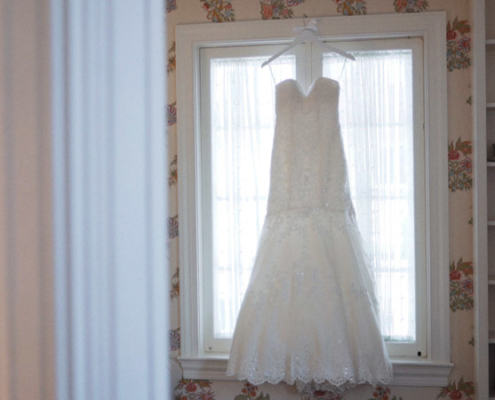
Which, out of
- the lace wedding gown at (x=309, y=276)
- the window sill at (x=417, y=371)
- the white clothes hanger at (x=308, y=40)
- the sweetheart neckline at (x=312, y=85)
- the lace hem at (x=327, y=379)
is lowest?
the window sill at (x=417, y=371)

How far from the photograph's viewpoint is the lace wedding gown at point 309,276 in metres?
2.22

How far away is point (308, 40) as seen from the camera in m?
2.43

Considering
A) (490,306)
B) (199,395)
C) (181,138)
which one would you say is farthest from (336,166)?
(199,395)

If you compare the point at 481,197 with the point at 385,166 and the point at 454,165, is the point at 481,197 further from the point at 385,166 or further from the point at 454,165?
the point at 385,166

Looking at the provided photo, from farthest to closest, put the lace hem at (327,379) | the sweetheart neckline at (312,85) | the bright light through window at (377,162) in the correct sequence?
the bright light through window at (377,162) < the sweetheart neckline at (312,85) < the lace hem at (327,379)

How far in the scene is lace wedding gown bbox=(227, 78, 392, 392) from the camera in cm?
222

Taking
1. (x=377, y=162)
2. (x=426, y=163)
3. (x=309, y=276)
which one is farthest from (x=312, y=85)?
(x=309, y=276)

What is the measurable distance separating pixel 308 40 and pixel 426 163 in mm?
726

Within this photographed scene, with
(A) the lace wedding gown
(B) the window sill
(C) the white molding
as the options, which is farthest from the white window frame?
(A) the lace wedding gown

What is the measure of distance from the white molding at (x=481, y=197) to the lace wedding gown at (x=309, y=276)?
368 mm

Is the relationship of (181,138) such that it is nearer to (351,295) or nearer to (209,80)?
(209,80)

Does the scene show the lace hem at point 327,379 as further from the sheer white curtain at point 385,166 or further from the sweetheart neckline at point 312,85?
the sweetheart neckline at point 312,85

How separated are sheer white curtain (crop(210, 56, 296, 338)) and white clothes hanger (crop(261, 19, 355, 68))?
18cm

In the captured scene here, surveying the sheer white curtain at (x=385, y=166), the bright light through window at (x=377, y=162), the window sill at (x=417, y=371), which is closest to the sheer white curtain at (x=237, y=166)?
the bright light through window at (x=377, y=162)
